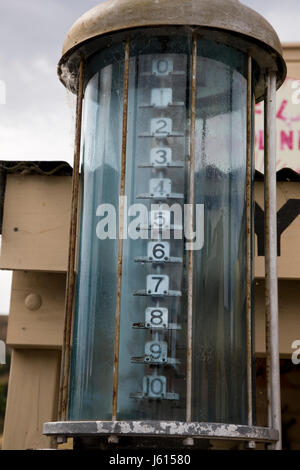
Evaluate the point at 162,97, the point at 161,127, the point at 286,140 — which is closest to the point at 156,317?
the point at 161,127

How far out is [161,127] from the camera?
4574mm

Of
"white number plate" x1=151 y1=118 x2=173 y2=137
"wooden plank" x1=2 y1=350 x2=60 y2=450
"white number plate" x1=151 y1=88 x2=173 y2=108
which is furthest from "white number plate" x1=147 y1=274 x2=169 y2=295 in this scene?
"wooden plank" x1=2 y1=350 x2=60 y2=450

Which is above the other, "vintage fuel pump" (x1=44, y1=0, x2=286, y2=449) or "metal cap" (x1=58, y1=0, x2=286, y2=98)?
"metal cap" (x1=58, y1=0, x2=286, y2=98)

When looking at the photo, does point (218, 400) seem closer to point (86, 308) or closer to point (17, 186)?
point (86, 308)

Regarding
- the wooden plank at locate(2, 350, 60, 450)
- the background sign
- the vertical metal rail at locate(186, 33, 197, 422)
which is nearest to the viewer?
the vertical metal rail at locate(186, 33, 197, 422)

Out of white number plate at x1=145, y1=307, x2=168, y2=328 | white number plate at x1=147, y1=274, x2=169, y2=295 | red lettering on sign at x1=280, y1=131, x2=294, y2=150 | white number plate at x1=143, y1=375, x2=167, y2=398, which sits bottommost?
white number plate at x1=143, y1=375, x2=167, y2=398

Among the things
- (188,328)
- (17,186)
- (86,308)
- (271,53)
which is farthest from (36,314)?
(271,53)

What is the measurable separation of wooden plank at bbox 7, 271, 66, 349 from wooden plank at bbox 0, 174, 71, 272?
310 mm

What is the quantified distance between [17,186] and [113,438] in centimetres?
212

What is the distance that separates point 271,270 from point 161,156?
908mm

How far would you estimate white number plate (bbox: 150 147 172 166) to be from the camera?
178 inches

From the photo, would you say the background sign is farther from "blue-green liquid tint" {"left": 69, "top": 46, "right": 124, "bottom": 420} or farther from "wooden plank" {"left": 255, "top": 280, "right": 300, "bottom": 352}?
"blue-green liquid tint" {"left": 69, "top": 46, "right": 124, "bottom": 420}

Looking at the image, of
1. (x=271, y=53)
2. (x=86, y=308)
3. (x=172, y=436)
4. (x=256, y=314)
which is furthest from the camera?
(x=256, y=314)

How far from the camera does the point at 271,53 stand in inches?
192
